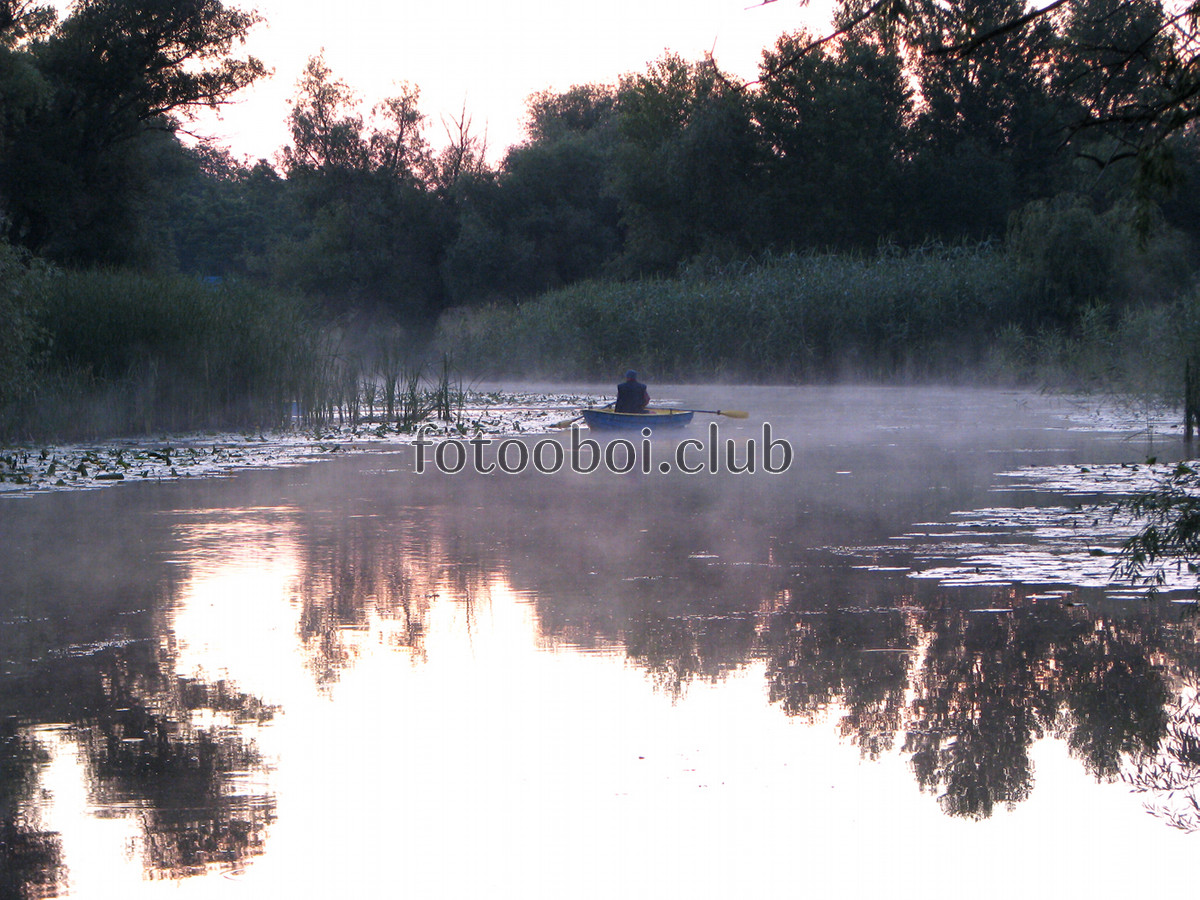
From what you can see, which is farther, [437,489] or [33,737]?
[437,489]

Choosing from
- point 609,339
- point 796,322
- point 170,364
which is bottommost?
point 170,364

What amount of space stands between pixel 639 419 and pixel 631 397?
1.99ft

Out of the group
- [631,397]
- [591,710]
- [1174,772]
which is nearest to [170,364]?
[631,397]

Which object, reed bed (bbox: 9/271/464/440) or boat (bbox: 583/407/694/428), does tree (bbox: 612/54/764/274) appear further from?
boat (bbox: 583/407/694/428)

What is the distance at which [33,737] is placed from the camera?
553cm

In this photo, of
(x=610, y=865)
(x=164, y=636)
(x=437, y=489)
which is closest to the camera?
(x=610, y=865)

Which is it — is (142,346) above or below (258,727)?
above

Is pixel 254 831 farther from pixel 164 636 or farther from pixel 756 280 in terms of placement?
pixel 756 280

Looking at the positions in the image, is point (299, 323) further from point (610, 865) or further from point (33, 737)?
point (610, 865)

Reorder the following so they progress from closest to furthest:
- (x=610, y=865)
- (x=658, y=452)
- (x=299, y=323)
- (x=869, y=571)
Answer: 1. (x=610, y=865)
2. (x=869, y=571)
3. (x=658, y=452)
4. (x=299, y=323)

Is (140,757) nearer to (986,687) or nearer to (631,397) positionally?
(986,687)

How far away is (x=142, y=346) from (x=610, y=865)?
18.0 metres

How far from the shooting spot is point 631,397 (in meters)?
21.8

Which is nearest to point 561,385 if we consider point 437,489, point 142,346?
point 142,346
